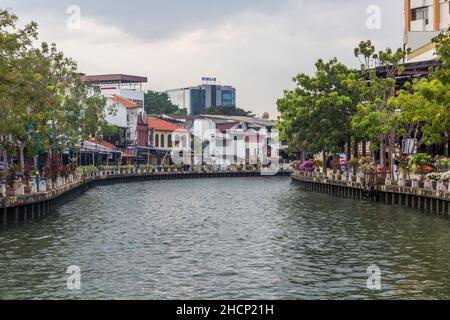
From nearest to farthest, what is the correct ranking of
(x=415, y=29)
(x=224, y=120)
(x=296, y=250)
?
(x=296, y=250)
(x=415, y=29)
(x=224, y=120)

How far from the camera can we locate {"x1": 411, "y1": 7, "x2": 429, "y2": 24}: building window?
9606 cm

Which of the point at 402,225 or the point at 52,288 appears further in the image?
the point at 402,225

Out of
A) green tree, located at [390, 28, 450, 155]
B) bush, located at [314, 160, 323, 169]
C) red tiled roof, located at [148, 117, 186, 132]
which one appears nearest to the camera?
green tree, located at [390, 28, 450, 155]

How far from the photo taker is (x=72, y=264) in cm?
2636

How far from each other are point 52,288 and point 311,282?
25.9 ft

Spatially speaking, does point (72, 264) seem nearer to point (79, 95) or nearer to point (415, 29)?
point (79, 95)

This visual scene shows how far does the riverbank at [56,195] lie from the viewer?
1575 inches

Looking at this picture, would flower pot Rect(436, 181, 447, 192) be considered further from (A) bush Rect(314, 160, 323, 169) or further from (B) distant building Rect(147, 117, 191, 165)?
(B) distant building Rect(147, 117, 191, 165)

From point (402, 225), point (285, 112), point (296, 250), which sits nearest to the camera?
point (296, 250)

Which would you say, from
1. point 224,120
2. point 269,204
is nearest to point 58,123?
point 269,204

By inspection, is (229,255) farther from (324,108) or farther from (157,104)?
(157,104)

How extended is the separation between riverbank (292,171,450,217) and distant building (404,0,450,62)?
19.9 m
